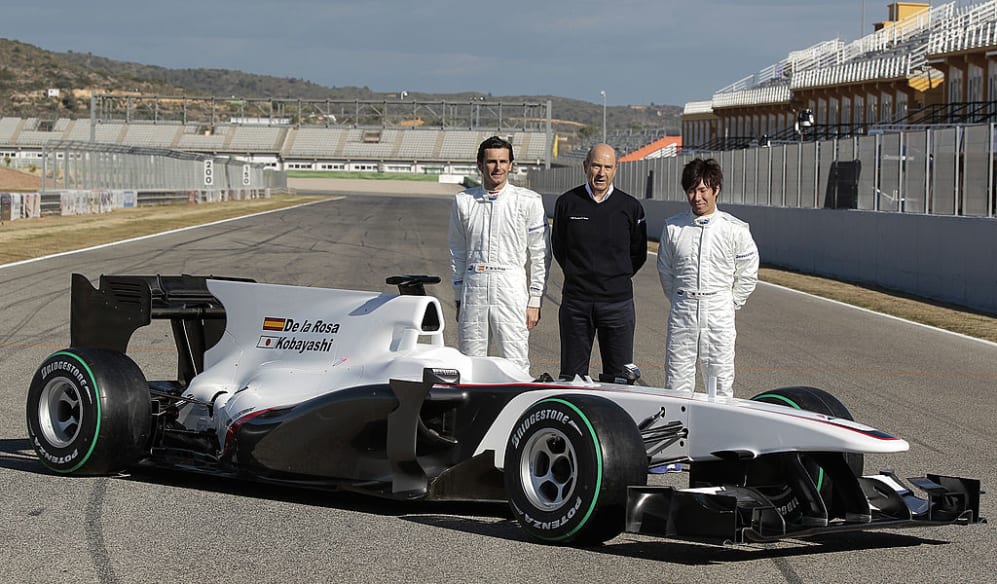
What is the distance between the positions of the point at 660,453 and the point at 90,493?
2.94 meters

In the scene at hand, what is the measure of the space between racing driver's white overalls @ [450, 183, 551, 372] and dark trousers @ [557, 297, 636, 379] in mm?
267

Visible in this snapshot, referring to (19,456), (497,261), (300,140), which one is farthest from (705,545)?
(300,140)

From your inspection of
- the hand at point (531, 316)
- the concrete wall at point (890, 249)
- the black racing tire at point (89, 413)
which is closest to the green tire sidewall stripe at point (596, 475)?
the hand at point (531, 316)

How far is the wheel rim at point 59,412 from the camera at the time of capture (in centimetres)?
735

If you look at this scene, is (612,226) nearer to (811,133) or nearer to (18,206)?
(18,206)

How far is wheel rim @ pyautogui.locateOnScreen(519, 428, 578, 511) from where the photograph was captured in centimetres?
577

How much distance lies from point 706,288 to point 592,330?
0.87 m

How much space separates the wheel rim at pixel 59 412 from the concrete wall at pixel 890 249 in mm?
14408

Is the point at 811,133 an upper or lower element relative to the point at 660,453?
upper

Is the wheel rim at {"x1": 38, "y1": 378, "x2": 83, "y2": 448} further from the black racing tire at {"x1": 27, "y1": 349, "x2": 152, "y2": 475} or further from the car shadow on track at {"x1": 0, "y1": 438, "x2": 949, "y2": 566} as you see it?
the car shadow on track at {"x1": 0, "y1": 438, "x2": 949, "y2": 566}

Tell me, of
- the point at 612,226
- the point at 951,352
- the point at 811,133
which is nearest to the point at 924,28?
the point at 811,133

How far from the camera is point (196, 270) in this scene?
2300cm

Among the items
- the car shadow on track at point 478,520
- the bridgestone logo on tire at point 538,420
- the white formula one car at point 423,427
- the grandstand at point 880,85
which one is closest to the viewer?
the white formula one car at point 423,427

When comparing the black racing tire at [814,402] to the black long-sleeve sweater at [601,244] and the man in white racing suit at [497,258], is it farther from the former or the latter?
the man in white racing suit at [497,258]
